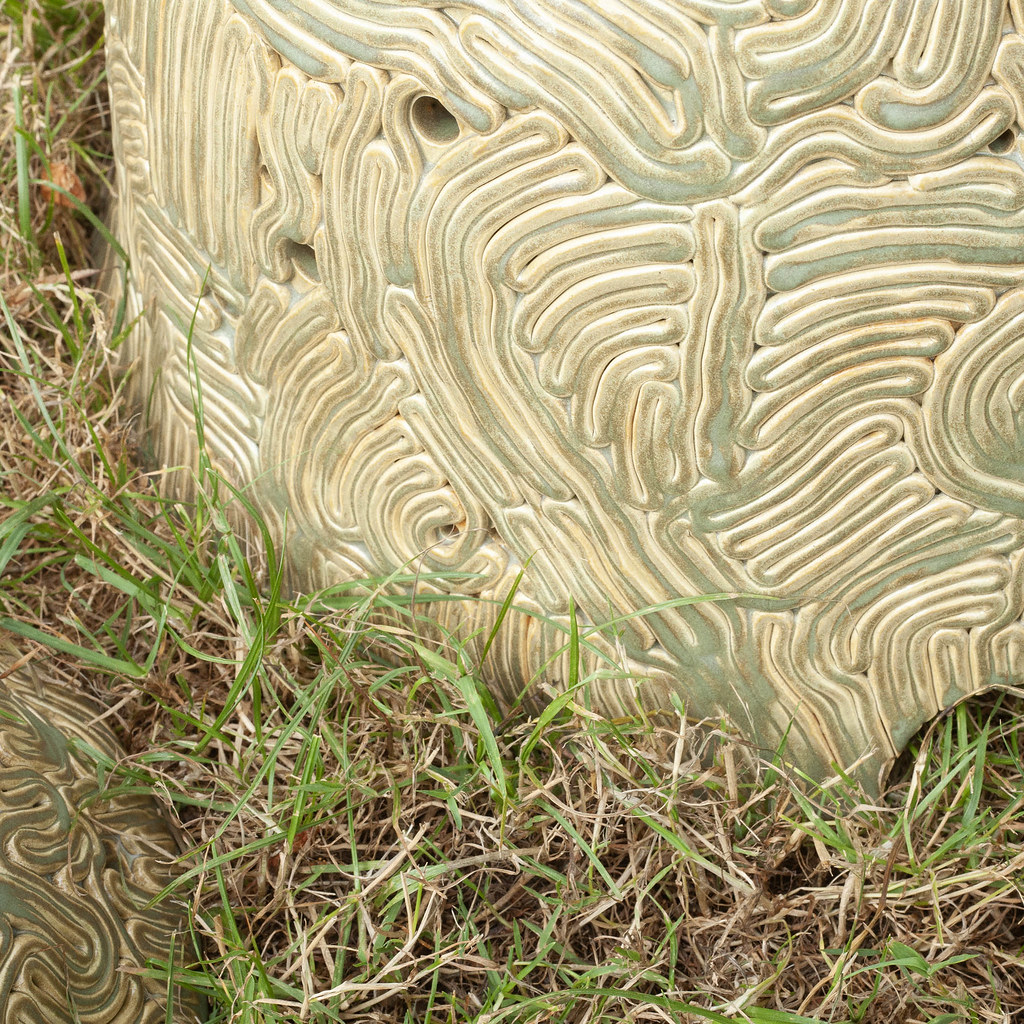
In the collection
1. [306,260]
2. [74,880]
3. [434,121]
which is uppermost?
[434,121]

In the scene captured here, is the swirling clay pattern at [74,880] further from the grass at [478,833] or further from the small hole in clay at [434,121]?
the small hole in clay at [434,121]

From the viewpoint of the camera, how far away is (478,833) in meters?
1.08

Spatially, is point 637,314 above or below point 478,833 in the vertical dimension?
above

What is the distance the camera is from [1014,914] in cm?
112

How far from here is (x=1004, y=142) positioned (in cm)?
86

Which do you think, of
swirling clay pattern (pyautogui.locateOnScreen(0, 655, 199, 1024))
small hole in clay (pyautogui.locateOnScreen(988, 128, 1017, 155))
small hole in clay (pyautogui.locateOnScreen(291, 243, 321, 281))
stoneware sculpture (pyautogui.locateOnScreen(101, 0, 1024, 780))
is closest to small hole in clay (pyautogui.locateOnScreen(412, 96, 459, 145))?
stoneware sculpture (pyautogui.locateOnScreen(101, 0, 1024, 780))

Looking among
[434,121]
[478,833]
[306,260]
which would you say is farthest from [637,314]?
[478,833]

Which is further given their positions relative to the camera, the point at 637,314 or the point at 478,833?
the point at 478,833

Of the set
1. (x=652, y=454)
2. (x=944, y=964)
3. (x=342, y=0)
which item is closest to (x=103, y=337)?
(x=342, y=0)

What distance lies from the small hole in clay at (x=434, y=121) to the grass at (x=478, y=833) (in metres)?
0.42

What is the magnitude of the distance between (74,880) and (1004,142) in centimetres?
95

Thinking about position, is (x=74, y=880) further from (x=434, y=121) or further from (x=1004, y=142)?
(x=1004, y=142)

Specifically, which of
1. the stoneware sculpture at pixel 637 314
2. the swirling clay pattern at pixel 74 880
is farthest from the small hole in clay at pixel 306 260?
the swirling clay pattern at pixel 74 880

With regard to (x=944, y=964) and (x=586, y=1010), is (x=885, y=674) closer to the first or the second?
(x=944, y=964)
